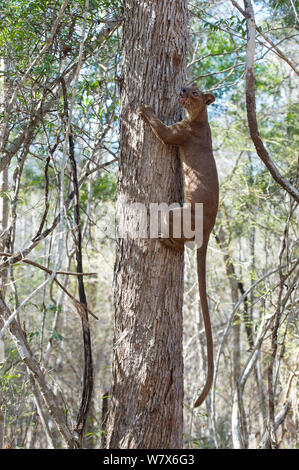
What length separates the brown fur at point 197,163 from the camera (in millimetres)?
3252

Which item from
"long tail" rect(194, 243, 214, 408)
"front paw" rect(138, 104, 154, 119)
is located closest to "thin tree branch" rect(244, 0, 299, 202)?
"front paw" rect(138, 104, 154, 119)

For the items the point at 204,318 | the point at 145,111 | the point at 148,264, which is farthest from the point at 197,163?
the point at 204,318

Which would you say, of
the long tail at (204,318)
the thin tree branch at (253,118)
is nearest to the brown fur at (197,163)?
the long tail at (204,318)

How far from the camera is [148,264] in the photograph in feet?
10.2

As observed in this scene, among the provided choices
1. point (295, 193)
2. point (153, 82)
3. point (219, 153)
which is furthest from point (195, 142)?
point (219, 153)

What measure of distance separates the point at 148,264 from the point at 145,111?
986 millimetres

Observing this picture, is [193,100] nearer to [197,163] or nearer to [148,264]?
[197,163]

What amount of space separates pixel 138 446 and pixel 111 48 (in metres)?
3.92

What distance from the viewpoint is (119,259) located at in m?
3.21

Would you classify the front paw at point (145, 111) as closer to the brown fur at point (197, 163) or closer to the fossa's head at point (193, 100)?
the brown fur at point (197, 163)

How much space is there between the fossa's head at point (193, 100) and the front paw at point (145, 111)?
0.82 ft

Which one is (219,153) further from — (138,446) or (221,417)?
(138,446)

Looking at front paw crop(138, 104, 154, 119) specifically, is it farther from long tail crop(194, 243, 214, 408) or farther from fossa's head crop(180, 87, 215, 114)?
long tail crop(194, 243, 214, 408)

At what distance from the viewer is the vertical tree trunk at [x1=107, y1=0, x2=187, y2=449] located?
2.96m
